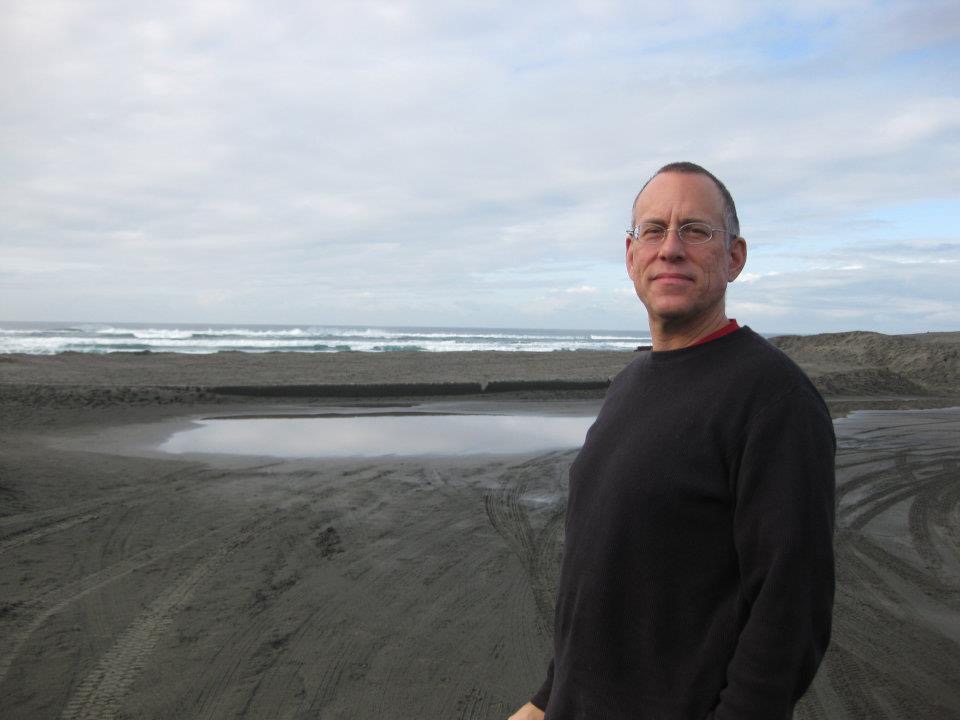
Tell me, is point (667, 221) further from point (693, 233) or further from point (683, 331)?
point (683, 331)

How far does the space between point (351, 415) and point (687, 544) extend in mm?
12568

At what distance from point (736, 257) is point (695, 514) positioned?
2.19ft

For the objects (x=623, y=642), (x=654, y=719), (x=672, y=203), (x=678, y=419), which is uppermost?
(x=672, y=203)

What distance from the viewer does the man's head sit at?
1.82m

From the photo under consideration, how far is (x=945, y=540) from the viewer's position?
6.45 meters

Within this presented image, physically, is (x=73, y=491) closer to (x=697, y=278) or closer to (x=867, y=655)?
(x=867, y=655)

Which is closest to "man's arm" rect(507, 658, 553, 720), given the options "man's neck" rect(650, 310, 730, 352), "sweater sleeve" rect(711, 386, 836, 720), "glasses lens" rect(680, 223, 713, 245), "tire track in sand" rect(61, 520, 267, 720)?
"sweater sleeve" rect(711, 386, 836, 720)

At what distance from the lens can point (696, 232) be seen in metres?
1.85

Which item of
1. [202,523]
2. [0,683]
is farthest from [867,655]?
[202,523]

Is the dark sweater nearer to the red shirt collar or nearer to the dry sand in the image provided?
the red shirt collar

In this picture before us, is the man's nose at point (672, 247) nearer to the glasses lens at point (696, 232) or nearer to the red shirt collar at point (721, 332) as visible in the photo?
the glasses lens at point (696, 232)

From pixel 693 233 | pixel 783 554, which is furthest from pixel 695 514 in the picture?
pixel 693 233

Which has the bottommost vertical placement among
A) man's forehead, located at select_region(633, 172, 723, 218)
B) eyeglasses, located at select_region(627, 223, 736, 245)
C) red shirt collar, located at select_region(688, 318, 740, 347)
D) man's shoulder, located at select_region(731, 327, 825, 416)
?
man's shoulder, located at select_region(731, 327, 825, 416)

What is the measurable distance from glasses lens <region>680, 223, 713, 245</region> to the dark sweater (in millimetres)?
246
